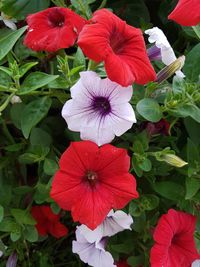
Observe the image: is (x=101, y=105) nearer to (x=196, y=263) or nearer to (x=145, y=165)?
(x=145, y=165)

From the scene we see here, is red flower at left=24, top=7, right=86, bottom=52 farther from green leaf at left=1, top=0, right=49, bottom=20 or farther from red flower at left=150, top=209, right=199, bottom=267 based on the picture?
red flower at left=150, top=209, right=199, bottom=267

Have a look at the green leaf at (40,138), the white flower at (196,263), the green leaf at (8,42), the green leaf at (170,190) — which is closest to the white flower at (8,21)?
the green leaf at (8,42)

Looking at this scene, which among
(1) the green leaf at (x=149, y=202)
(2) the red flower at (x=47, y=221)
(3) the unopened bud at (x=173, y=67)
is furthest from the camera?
(2) the red flower at (x=47, y=221)

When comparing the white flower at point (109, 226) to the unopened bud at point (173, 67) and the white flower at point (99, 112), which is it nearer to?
the white flower at point (99, 112)

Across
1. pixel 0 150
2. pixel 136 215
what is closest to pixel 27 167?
pixel 0 150

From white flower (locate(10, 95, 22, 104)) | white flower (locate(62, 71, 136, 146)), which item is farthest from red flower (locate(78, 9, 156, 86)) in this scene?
white flower (locate(10, 95, 22, 104))
